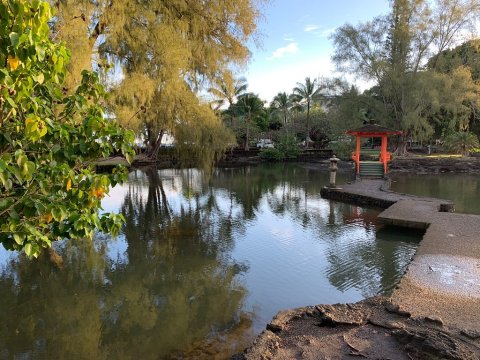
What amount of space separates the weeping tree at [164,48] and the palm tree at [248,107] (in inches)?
921

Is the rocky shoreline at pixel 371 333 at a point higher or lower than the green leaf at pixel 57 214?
lower

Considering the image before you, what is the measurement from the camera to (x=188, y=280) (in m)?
6.19

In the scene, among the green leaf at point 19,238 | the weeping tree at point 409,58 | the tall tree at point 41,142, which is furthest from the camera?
the weeping tree at point 409,58

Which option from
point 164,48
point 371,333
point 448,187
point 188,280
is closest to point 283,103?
point 448,187

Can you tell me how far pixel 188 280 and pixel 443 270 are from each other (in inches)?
149

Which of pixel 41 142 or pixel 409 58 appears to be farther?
pixel 409 58

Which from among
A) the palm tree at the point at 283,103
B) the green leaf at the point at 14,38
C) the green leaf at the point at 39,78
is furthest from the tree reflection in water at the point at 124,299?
the palm tree at the point at 283,103

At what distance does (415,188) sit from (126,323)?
581 inches

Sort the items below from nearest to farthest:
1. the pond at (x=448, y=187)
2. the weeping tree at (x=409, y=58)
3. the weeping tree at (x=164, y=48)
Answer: the weeping tree at (x=164, y=48) → the pond at (x=448, y=187) → the weeping tree at (x=409, y=58)

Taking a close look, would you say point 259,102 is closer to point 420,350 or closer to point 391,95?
point 391,95

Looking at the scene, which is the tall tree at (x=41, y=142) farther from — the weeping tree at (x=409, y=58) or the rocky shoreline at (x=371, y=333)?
the weeping tree at (x=409, y=58)

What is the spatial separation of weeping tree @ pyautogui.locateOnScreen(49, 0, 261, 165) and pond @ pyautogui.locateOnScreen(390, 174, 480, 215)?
811 cm

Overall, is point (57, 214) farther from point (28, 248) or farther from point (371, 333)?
point (371, 333)

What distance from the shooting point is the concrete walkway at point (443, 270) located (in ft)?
12.8
